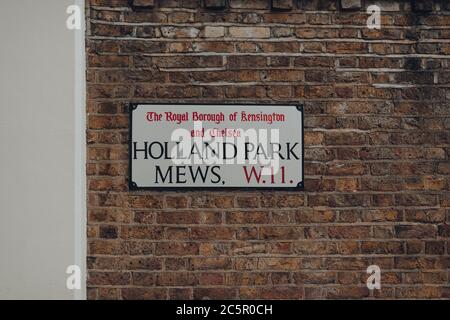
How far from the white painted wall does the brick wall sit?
12 centimetres

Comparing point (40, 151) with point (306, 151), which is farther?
point (306, 151)

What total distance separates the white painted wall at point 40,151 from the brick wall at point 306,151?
118mm

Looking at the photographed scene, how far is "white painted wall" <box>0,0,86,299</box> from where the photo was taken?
4363 millimetres

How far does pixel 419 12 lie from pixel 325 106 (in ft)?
2.74

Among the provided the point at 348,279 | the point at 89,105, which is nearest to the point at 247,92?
the point at 89,105

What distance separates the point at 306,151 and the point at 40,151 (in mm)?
1602

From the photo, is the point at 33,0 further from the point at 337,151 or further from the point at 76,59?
the point at 337,151

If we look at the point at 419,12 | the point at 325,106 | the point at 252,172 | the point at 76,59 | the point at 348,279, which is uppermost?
the point at 419,12

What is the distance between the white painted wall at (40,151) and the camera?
436 centimetres

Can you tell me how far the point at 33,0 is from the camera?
443 centimetres

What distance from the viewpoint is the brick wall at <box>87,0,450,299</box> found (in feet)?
14.6

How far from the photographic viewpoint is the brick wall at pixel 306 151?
4.45 metres

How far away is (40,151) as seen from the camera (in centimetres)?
438

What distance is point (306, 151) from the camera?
4.52 meters
